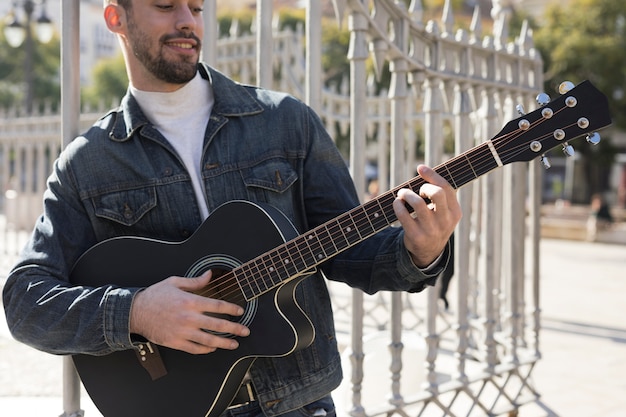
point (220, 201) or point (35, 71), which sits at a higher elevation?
point (35, 71)

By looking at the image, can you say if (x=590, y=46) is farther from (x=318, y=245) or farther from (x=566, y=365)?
(x=318, y=245)

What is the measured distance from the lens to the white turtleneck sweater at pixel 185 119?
2.20 meters

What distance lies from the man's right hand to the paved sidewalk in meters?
1.28

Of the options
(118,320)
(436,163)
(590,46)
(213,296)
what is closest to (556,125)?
(213,296)

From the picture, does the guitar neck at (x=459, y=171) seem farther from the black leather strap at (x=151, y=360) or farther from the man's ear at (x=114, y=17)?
the man's ear at (x=114, y=17)

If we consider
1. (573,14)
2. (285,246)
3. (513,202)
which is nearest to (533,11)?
(573,14)

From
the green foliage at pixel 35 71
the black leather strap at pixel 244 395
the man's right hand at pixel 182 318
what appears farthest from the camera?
the green foliage at pixel 35 71

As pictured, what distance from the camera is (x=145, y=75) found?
2242 millimetres

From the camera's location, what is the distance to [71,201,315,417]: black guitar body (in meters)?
1.99

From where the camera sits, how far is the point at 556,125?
6.51ft

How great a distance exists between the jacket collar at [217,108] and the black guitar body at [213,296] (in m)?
Result: 0.34

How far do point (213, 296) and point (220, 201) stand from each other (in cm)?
29

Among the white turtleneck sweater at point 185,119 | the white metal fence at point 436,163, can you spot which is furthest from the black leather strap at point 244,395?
the white metal fence at point 436,163

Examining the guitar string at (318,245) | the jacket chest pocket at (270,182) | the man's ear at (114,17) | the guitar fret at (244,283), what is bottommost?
the guitar fret at (244,283)
